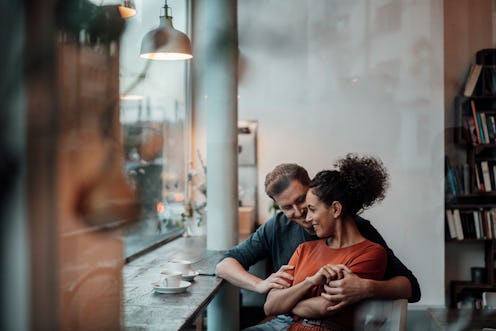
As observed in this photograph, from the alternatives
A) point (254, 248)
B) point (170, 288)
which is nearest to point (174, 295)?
point (170, 288)

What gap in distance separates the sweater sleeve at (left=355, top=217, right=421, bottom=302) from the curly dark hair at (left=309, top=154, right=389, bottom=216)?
40 millimetres

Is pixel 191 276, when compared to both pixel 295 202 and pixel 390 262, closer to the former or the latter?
pixel 295 202

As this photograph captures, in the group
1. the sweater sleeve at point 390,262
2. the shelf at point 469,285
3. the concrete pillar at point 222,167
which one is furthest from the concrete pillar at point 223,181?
the shelf at point 469,285

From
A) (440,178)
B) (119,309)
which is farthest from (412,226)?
(119,309)

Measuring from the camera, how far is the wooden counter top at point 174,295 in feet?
3.14

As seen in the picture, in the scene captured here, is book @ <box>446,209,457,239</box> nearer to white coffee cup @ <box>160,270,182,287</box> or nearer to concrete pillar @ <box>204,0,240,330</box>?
concrete pillar @ <box>204,0,240,330</box>

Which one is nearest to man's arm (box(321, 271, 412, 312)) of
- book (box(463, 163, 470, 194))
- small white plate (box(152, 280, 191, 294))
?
small white plate (box(152, 280, 191, 294))

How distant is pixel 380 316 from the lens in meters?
1.11

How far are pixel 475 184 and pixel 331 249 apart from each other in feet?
3.09

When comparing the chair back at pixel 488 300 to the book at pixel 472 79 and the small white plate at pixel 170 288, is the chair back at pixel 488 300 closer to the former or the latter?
the book at pixel 472 79

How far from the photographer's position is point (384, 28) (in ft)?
5.25

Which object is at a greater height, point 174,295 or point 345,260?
point 345,260

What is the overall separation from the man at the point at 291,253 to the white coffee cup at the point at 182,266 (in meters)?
0.10

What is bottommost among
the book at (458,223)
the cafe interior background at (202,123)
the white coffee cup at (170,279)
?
the white coffee cup at (170,279)
